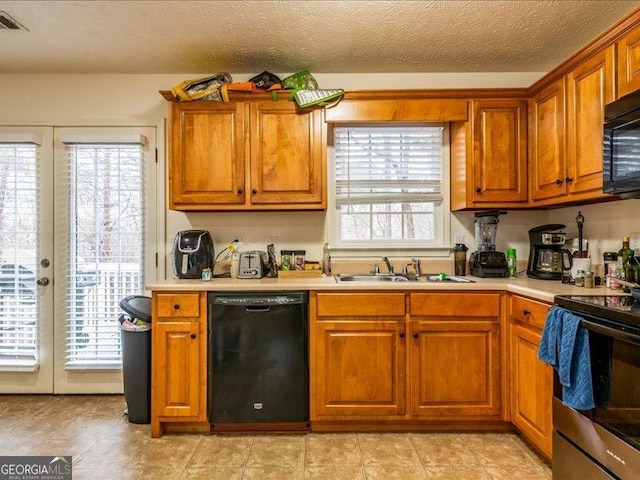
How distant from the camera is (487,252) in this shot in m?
2.54

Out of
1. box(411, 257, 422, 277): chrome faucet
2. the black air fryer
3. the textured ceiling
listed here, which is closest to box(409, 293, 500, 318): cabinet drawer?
box(411, 257, 422, 277): chrome faucet

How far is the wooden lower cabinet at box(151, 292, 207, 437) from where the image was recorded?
7.12ft

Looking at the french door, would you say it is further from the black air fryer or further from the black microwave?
the black microwave

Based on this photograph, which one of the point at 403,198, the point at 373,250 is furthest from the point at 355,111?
the point at 373,250

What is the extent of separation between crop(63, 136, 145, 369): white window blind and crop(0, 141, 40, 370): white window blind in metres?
0.29

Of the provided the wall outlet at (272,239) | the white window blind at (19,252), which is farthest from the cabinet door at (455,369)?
the white window blind at (19,252)

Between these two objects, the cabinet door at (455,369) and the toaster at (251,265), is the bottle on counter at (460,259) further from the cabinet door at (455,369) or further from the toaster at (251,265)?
the toaster at (251,265)

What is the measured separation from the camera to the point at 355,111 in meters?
2.47

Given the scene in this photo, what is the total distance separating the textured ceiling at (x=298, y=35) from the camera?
2.05 m

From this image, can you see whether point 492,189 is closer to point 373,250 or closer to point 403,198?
point 403,198

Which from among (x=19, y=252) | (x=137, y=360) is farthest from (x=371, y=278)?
(x=19, y=252)

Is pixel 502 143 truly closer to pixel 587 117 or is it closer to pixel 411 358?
pixel 587 117

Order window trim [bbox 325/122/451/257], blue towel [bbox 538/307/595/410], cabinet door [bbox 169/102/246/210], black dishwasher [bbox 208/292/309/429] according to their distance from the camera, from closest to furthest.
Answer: blue towel [bbox 538/307/595/410] → black dishwasher [bbox 208/292/309/429] → cabinet door [bbox 169/102/246/210] → window trim [bbox 325/122/451/257]

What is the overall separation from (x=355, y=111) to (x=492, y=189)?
1.10 m
